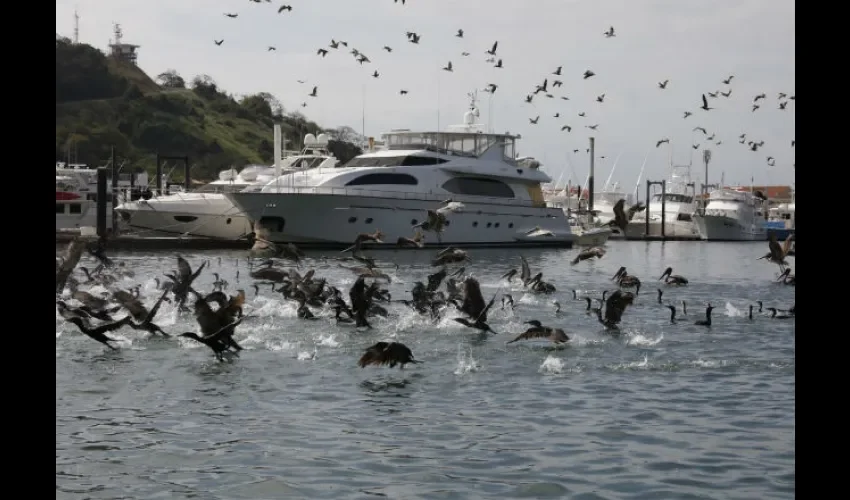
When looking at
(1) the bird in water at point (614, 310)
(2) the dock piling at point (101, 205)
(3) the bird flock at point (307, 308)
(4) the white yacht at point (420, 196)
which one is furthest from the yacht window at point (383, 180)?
(1) the bird in water at point (614, 310)

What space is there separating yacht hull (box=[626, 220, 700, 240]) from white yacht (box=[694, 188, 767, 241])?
1.46m

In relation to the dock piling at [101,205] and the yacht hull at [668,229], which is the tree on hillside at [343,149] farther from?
the dock piling at [101,205]

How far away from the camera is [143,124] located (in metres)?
103

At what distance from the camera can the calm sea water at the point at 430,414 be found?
31.7ft

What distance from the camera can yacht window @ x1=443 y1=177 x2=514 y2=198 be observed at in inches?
2203

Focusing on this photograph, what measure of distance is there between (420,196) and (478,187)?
17.5 feet

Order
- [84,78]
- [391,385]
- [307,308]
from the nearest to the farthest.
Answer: [391,385], [307,308], [84,78]

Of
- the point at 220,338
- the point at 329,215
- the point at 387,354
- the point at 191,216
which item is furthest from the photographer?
the point at 191,216

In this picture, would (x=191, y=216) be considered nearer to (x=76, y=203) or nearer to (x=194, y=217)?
(x=194, y=217)

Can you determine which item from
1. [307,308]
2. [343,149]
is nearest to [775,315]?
[307,308]

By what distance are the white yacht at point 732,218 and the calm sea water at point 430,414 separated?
67.6m

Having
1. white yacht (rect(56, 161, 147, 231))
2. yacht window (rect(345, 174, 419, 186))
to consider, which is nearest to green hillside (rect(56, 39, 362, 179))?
white yacht (rect(56, 161, 147, 231))

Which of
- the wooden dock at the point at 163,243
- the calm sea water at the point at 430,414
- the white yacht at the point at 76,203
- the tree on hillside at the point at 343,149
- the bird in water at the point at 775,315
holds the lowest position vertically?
the calm sea water at the point at 430,414
